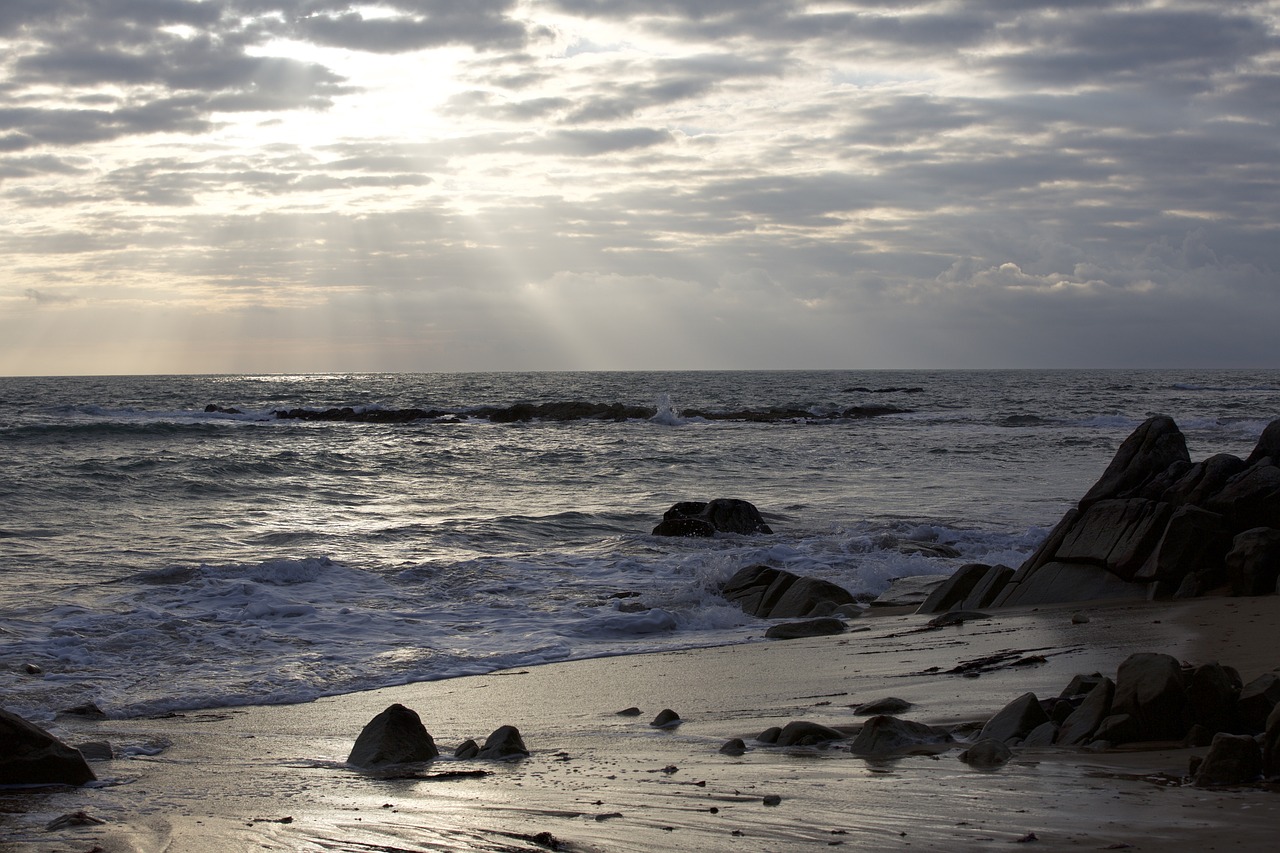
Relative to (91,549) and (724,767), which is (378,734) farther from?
(91,549)

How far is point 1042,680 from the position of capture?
6711 millimetres

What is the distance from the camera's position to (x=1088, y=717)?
16.6 ft

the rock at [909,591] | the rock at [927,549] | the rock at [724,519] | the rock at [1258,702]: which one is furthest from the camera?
the rock at [724,519]

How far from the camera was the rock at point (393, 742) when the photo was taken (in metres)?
5.69

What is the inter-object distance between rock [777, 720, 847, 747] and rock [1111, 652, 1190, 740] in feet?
4.82

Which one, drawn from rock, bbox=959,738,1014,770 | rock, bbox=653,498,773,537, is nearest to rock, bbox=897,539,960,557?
rock, bbox=653,498,773,537

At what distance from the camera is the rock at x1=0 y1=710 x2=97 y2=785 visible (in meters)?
5.25

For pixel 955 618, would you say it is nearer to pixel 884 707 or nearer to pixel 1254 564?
pixel 1254 564

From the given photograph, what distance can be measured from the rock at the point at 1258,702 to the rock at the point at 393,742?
4.26m

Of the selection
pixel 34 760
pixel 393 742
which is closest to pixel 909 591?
pixel 393 742

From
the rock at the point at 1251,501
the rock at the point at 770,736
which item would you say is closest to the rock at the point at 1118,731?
the rock at the point at 770,736

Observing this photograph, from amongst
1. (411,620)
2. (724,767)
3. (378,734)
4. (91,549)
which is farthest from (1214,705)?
(91,549)

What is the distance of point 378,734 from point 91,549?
10.1 m

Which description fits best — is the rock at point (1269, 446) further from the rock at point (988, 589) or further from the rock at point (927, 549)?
the rock at point (927, 549)
